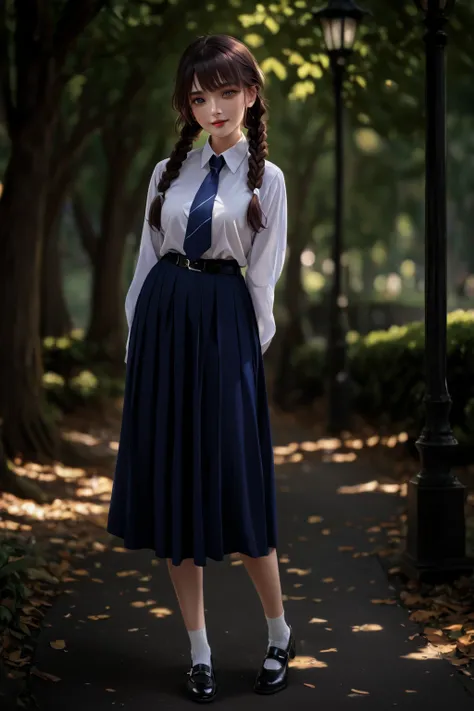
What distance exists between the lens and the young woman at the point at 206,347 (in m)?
4.40

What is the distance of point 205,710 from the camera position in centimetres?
436

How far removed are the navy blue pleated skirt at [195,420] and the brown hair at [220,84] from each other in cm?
32

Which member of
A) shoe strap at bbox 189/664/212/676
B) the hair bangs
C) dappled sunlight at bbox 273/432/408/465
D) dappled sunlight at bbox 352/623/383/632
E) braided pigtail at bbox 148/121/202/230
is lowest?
dappled sunlight at bbox 273/432/408/465

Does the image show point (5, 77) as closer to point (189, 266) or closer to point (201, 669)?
point (189, 266)

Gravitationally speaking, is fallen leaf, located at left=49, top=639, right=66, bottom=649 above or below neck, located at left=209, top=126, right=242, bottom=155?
below

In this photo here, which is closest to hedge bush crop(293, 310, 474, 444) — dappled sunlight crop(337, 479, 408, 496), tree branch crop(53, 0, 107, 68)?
dappled sunlight crop(337, 479, 408, 496)

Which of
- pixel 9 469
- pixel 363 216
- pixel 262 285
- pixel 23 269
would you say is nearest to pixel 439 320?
pixel 262 285

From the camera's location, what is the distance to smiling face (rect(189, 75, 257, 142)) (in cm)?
439

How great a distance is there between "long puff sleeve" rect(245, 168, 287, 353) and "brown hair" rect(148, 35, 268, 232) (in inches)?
2.4

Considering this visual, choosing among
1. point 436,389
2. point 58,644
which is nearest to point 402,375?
point 436,389

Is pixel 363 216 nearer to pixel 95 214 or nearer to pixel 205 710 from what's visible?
pixel 95 214

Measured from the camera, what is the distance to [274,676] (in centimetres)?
460

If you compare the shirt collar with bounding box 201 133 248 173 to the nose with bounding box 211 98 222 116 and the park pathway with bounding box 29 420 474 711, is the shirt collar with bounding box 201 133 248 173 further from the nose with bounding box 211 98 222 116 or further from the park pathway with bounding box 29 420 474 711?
the park pathway with bounding box 29 420 474 711

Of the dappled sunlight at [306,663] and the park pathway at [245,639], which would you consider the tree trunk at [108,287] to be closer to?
the park pathway at [245,639]
